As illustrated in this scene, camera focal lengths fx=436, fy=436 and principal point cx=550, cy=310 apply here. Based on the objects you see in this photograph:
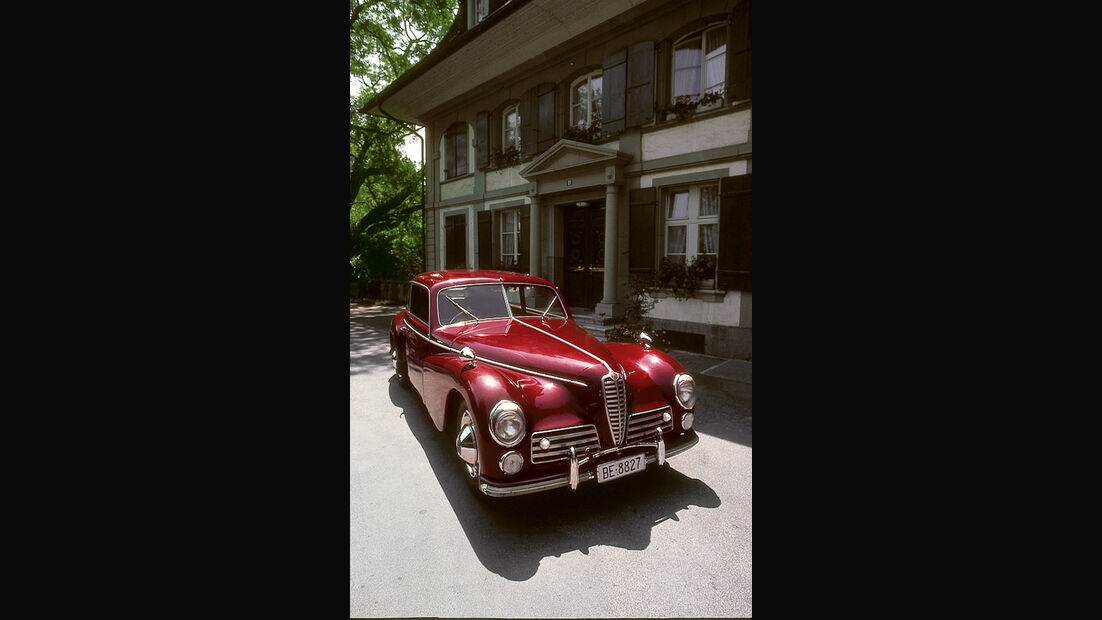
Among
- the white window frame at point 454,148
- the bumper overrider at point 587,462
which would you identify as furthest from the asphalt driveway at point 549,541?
the white window frame at point 454,148

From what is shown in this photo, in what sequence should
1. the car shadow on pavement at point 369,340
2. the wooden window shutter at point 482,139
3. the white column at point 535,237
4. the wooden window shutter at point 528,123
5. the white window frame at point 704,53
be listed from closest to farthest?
the car shadow on pavement at point 369,340 < the white window frame at point 704,53 < the white column at point 535,237 < the wooden window shutter at point 528,123 < the wooden window shutter at point 482,139

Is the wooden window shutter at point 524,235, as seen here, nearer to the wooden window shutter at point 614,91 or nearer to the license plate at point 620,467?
the wooden window shutter at point 614,91

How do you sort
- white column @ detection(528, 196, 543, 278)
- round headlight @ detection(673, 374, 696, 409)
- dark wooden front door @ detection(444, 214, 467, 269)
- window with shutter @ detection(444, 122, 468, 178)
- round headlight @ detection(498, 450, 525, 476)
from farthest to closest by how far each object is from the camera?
dark wooden front door @ detection(444, 214, 467, 269), window with shutter @ detection(444, 122, 468, 178), white column @ detection(528, 196, 543, 278), round headlight @ detection(673, 374, 696, 409), round headlight @ detection(498, 450, 525, 476)

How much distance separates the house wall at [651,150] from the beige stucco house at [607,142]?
0.02 meters

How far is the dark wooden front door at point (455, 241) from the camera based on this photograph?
11961 mm

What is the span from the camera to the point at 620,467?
2.69 metres

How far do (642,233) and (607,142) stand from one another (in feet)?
6.60

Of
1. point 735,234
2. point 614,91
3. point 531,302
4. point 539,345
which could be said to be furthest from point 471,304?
point 614,91

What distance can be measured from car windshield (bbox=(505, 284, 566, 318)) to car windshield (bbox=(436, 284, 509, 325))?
13cm

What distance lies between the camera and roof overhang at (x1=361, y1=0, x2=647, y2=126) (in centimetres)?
793

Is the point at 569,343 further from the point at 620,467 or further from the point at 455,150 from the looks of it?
the point at 455,150

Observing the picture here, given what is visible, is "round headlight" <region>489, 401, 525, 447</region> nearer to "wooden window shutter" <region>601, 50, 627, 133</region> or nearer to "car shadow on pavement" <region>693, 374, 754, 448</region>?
"car shadow on pavement" <region>693, 374, 754, 448</region>

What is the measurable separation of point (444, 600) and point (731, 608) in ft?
4.16

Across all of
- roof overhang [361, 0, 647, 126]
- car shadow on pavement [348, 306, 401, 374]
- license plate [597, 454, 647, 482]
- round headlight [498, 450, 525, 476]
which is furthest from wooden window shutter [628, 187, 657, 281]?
round headlight [498, 450, 525, 476]
